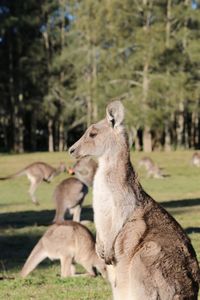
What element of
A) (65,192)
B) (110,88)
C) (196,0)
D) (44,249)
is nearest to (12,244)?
(65,192)

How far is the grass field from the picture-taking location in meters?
6.54

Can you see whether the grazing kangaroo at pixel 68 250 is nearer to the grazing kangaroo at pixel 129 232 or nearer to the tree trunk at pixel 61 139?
the grazing kangaroo at pixel 129 232

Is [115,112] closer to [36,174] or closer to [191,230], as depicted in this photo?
[191,230]

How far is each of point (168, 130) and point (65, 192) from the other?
31961 millimetres

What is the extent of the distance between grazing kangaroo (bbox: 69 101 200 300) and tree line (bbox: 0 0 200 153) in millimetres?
29450

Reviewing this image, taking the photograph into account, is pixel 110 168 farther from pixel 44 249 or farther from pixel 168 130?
pixel 168 130

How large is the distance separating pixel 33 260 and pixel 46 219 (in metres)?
6.54

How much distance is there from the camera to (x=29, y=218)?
1484 centimetres

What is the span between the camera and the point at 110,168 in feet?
13.4

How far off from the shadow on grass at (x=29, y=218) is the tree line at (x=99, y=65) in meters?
18.0

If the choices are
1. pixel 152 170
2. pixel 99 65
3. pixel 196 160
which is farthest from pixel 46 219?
pixel 99 65

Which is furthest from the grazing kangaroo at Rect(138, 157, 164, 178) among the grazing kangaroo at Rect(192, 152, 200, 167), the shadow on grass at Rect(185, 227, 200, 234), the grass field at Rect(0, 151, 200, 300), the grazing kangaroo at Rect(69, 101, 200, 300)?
the grazing kangaroo at Rect(69, 101, 200, 300)

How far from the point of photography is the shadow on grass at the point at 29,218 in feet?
44.5

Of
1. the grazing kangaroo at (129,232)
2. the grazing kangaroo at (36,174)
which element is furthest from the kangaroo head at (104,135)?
the grazing kangaroo at (36,174)
